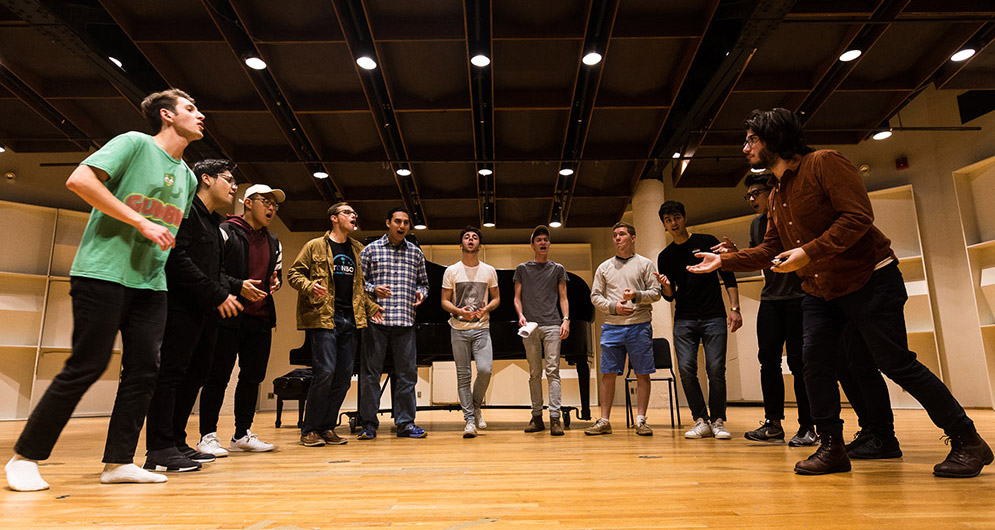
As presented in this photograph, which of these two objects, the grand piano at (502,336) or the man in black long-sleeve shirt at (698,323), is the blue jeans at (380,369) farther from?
the man in black long-sleeve shirt at (698,323)

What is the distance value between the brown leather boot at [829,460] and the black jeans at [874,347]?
0.16ft

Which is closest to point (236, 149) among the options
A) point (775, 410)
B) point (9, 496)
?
point (9, 496)

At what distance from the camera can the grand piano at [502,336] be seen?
15.9 ft

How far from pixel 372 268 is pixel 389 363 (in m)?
1.00

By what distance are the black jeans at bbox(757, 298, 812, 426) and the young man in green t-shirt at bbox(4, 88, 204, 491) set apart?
302 cm

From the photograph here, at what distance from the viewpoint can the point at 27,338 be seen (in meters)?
7.47

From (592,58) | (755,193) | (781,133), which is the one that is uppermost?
(592,58)

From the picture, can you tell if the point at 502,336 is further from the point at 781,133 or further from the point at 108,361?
the point at 108,361

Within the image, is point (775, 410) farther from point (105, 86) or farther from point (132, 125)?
point (132, 125)

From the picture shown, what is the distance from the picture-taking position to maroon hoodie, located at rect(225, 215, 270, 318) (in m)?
3.13

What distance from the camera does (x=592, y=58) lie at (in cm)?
504

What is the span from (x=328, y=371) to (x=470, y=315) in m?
1.11

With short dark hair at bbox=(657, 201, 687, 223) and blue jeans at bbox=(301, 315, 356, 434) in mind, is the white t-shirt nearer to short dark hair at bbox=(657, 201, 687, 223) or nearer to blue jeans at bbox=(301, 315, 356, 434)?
blue jeans at bbox=(301, 315, 356, 434)

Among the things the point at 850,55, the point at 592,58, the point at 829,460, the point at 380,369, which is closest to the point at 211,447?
the point at 380,369
